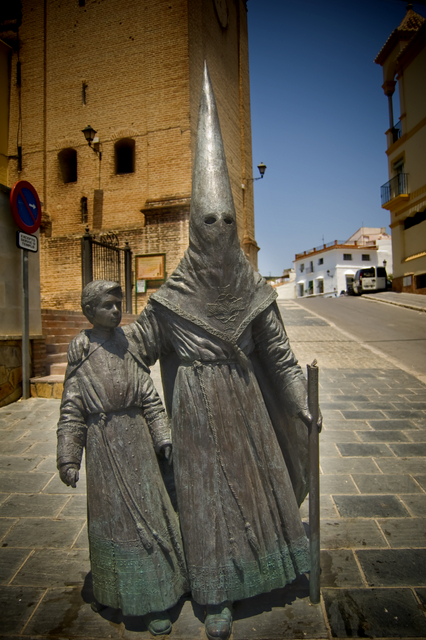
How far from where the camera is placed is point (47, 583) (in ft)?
7.93

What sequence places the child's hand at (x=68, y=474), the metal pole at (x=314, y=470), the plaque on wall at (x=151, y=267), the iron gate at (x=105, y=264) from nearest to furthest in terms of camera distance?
1. the child's hand at (x=68, y=474)
2. the metal pole at (x=314, y=470)
3. the iron gate at (x=105, y=264)
4. the plaque on wall at (x=151, y=267)

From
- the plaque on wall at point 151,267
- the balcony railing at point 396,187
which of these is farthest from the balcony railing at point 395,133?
the plaque on wall at point 151,267

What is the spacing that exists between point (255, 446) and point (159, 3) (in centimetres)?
1665

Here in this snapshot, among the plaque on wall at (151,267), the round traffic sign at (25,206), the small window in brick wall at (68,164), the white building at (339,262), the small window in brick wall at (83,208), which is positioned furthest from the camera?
the white building at (339,262)

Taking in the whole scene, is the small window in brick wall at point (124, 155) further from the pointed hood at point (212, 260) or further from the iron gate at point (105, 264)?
the pointed hood at point (212, 260)

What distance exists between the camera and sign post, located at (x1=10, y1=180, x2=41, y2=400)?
5891 millimetres

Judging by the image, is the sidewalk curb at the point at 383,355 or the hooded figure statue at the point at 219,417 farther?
the sidewalk curb at the point at 383,355

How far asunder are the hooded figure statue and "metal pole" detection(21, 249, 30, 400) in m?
4.73

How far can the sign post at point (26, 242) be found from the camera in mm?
5891

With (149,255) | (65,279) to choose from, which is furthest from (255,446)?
(65,279)

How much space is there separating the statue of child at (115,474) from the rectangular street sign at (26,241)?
4.55 m

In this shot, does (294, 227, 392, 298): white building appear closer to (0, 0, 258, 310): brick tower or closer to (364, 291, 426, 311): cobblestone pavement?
(364, 291, 426, 311): cobblestone pavement

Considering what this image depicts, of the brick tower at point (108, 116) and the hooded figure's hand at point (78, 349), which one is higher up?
the brick tower at point (108, 116)

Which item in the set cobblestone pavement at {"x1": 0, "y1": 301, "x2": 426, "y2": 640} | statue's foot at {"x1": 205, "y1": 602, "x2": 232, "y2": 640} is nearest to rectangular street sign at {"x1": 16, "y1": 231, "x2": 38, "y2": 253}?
cobblestone pavement at {"x1": 0, "y1": 301, "x2": 426, "y2": 640}
